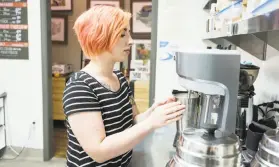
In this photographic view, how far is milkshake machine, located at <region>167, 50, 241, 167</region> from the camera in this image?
728mm

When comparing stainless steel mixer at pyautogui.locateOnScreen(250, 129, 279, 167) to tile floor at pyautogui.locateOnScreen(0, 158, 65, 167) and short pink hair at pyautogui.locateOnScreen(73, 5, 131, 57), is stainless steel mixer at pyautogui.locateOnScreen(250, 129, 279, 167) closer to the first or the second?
short pink hair at pyautogui.locateOnScreen(73, 5, 131, 57)

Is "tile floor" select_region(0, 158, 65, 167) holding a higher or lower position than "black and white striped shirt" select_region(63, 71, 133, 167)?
lower

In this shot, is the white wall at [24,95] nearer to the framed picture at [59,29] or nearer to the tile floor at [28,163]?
the tile floor at [28,163]

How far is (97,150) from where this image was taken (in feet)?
3.19

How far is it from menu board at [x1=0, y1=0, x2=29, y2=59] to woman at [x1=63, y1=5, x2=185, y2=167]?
7.29ft

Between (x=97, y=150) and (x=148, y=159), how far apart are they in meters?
0.38

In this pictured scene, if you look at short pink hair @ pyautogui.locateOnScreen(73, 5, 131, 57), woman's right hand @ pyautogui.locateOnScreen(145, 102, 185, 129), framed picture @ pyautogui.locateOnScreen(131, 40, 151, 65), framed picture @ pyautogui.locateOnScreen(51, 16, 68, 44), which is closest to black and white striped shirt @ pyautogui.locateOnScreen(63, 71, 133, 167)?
short pink hair @ pyautogui.locateOnScreen(73, 5, 131, 57)

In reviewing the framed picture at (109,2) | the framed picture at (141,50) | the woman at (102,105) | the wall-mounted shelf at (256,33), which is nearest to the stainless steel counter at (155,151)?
the woman at (102,105)

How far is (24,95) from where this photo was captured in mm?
3182

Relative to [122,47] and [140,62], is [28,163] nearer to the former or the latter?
[140,62]

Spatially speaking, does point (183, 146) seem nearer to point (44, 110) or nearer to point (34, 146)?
point (44, 110)

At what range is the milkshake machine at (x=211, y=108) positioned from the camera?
73 cm

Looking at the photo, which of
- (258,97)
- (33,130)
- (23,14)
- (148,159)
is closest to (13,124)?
(33,130)

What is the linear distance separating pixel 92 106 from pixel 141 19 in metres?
3.28
